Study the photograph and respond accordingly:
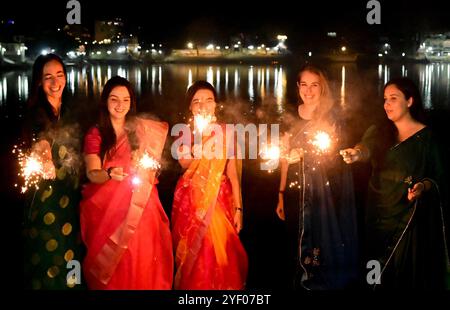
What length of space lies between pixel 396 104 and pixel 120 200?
8.17 feet

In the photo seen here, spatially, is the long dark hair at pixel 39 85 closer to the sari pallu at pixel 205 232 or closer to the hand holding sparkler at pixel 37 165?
the hand holding sparkler at pixel 37 165

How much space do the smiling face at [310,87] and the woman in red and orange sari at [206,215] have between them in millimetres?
811

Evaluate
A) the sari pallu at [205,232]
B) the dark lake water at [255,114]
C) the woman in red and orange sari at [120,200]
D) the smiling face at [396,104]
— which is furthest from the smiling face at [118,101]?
the smiling face at [396,104]

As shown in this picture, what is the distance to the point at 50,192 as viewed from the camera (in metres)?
4.45

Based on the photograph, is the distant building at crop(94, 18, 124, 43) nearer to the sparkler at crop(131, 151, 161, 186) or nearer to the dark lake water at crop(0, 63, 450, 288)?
the dark lake water at crop(0, 63, 450, 288)

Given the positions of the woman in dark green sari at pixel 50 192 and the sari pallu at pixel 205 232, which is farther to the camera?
the sari pallu at pixel 205 232

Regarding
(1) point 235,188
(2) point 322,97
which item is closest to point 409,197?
(2) point 322,97

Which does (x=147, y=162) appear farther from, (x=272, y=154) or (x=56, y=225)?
(x=272, y=154)

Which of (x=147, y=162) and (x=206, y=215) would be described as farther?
(x=206, y=215)

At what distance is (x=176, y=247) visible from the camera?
16.1ft

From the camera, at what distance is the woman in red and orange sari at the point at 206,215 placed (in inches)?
187

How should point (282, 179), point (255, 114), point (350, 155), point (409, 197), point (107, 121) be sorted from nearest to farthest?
point (409, 197), point (107, 121), point (350, 155), point (282, 179), point (255, 114)

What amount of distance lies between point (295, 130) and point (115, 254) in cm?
196

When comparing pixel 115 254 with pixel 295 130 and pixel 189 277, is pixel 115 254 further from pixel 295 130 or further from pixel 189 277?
pixel 295 130
